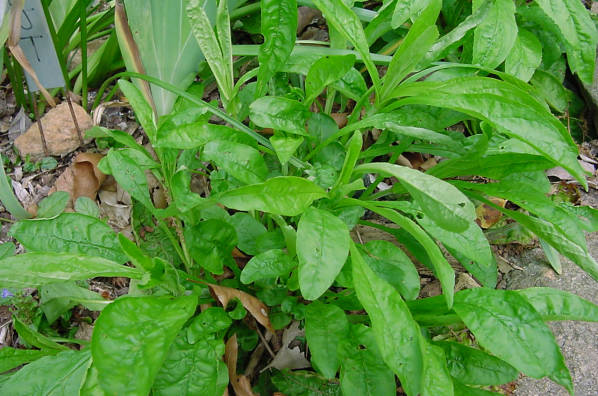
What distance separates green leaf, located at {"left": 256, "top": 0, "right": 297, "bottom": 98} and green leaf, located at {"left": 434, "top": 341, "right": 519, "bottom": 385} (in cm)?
67

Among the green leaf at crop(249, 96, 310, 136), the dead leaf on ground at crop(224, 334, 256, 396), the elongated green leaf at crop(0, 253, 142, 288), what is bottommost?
the dead leaf on ground at crop(224, 334, 256, 396)

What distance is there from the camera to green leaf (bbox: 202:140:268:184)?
927mm

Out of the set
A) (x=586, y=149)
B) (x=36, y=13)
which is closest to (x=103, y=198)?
(x=36, y=13)

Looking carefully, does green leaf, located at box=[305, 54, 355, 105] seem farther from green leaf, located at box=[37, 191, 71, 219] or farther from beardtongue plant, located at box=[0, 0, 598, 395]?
green leaf, located at box=[37, 191, 71, 219]

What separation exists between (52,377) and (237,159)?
1.78 ft

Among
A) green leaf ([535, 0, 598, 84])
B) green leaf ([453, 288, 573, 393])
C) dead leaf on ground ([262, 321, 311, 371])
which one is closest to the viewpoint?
green leaf ([453, 288, 573, 393])

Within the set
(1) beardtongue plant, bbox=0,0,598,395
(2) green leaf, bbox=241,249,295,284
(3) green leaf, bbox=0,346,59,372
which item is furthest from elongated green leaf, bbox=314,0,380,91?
(3) green leaf, bbox=0,346,59,372

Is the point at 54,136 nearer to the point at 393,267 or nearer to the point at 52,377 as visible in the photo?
the point at 52,377

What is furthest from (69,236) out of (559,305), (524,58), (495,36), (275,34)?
(524,58)

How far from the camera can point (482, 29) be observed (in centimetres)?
121

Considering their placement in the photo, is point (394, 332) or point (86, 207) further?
point (86, 207)

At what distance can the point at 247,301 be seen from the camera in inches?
43.5

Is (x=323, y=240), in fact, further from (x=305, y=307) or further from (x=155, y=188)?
(x=155, y=188)

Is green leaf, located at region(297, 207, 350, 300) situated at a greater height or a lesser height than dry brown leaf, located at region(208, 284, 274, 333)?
greater
